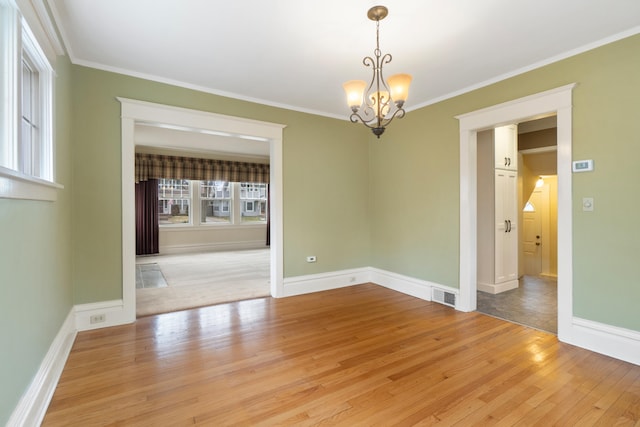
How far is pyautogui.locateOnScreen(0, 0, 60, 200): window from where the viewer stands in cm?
154

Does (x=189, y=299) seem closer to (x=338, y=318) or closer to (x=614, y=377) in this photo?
(x=338, y=318)

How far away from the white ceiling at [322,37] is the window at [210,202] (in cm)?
536

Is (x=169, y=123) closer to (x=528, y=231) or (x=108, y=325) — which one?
(x=108, y=325)

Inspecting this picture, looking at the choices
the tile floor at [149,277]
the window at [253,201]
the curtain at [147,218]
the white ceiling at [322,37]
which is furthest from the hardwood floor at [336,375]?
the window at [253,201]

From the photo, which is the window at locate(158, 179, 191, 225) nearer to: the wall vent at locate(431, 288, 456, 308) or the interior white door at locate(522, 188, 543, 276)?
the wall vent at locate(431, 288, 456, 308)

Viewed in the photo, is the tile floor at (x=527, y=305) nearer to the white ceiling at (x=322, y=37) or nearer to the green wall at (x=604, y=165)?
the green wall at (x=604, y=165)

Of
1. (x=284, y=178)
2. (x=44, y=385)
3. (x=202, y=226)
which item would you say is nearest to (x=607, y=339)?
(x=284, y=178)

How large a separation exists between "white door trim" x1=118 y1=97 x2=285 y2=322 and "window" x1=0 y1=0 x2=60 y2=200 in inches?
37.9

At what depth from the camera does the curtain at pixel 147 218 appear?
7594 mm

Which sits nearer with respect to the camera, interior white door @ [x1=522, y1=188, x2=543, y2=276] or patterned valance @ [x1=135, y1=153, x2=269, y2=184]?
interior white door @ [x1=522, y1=188, x2=543, y2=276]

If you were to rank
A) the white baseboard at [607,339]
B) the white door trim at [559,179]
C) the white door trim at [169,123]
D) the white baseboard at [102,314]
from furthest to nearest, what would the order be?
the white door trim at [169,123], the white baseboard at [102,314], the white door trim at [559,179], the white baseboard at [607,339]

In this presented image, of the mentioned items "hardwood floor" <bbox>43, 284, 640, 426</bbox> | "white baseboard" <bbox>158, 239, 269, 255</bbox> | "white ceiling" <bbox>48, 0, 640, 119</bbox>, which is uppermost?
"white ceiling" <bbox>48, 0, 640, 119</bbox>

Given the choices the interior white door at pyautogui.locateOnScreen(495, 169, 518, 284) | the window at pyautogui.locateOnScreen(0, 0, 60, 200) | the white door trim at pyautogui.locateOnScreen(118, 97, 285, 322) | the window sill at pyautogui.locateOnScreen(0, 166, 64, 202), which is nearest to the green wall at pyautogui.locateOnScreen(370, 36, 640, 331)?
the interior white door at pyautogui.locateOnScreen(495, 169, 518, 284)

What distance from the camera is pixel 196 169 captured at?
784 cm
